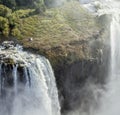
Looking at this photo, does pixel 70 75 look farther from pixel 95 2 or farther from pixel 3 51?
pixel 95 2

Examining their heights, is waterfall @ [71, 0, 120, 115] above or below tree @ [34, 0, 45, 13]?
below

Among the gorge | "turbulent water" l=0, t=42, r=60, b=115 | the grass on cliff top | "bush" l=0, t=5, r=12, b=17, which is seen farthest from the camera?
"bush" l=0, t=5, r=12, b=17

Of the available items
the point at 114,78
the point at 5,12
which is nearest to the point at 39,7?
the point at 5,12

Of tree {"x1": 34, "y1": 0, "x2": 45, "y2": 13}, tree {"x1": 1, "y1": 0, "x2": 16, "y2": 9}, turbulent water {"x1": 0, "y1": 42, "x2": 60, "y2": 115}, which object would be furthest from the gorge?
tree {"x1": 1, "y1": 0, "x2": 16, "y2": 9}

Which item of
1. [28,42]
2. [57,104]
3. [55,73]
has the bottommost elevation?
[57,104]

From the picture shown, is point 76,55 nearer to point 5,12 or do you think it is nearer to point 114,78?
point 114,78

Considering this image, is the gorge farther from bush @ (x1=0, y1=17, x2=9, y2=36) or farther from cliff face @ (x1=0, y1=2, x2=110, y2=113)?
bush @ (x1=0, y1=17, x2=9, y2=36)

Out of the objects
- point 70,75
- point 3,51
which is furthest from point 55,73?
point 3,51
